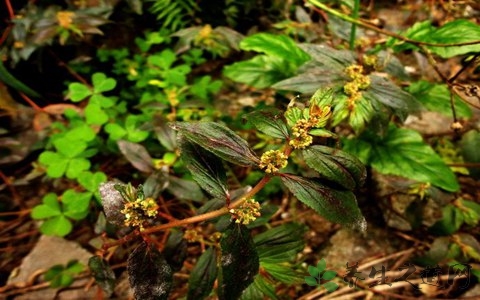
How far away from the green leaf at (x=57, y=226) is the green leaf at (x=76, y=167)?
0.17 m

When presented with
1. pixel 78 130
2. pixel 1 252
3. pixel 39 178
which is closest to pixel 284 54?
pixel 78 130

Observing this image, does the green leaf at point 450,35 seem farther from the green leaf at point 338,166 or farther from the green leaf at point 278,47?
the green leaf at point 338,166

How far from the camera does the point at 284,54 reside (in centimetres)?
135

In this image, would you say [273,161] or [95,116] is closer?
[273,161]

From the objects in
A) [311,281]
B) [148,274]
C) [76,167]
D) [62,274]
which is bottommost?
[62,274]

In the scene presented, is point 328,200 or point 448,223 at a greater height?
point 328,200

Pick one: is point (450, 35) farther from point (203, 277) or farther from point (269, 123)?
point (203, 277)

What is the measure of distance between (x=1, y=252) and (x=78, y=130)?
0.59 meters

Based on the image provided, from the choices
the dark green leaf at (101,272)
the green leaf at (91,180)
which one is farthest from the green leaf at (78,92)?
the dark green leaf at (101,272)

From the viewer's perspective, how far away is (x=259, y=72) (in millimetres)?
1542

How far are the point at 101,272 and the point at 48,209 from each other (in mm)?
590

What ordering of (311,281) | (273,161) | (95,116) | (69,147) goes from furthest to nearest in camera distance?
(95,116) < (69,147) < (311,281) < (273,161)

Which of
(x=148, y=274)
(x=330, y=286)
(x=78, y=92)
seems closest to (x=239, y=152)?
(x=148, y=274)

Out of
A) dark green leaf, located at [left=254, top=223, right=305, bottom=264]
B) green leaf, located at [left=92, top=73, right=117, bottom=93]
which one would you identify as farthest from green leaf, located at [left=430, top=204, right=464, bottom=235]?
green leaf, located at [left=92, top=73, right=117, bottom=93]
